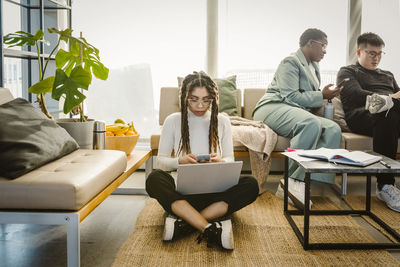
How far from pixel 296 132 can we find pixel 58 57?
1.75 metres

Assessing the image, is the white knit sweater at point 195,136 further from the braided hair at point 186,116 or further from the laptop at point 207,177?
the laptop at point 207,177

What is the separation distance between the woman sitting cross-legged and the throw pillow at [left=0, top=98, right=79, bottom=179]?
0.51 metres

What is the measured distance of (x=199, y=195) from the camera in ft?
6.85

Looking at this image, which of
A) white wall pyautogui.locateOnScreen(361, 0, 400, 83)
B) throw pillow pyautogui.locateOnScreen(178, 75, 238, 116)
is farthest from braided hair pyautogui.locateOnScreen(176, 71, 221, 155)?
white wall pyautogui.locateOnScreen(361, 0, 400, 83)

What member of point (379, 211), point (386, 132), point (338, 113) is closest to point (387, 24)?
point (338, 113)

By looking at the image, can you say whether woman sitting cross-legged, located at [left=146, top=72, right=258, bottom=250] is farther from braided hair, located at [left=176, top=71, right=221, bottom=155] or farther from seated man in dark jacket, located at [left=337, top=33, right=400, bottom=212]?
seated man in dark jacket, located at [left=337, top=33, right=400, bottom=212]

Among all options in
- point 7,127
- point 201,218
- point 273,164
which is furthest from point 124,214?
point 273,164

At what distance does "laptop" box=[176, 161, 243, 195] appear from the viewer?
6.11ft

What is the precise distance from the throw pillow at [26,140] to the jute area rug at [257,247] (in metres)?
0.57

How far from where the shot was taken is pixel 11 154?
5.16ft

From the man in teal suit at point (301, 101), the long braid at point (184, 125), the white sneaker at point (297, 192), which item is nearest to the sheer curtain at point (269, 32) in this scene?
the man in teal suit at point (301, 101)

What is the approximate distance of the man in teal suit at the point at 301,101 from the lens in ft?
9.27

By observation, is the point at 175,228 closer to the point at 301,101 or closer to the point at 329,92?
the point at 301,101

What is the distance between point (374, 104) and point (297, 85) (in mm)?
583
